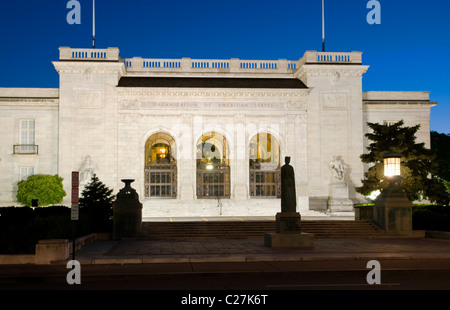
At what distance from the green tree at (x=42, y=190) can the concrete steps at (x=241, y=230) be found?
18.8m

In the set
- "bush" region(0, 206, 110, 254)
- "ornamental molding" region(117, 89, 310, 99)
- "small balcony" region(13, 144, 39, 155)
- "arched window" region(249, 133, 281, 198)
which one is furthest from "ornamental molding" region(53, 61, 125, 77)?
"bush" region(0, 206, 110, 254)

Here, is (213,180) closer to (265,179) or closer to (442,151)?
(265,179)

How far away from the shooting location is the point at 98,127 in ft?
152

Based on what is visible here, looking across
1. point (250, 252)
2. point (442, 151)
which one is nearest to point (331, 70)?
point (250, 252)

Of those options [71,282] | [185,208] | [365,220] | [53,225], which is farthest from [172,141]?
[71,282]

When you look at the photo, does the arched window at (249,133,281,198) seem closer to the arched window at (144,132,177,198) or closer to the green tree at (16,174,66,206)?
the arched window at (144,132,177,198)

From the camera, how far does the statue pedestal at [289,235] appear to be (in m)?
20.4

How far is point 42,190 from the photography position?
42.8 m

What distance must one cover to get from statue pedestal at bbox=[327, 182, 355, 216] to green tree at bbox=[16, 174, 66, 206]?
24146 mm

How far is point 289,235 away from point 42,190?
2884 cm

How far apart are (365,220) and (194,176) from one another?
2124 centimetres

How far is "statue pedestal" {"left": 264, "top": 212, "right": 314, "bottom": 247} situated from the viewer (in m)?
20.4

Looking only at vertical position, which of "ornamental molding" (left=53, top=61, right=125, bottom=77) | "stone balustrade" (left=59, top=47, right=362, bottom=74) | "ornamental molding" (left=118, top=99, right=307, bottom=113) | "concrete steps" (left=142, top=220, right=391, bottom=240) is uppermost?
"stone balustrade" (left=59, top=47, right=362, bottom=74)
